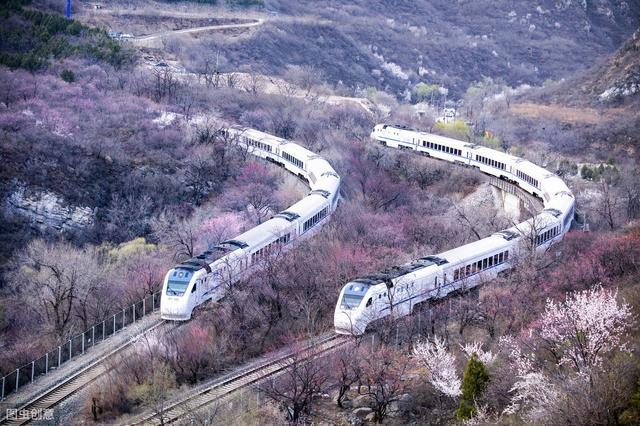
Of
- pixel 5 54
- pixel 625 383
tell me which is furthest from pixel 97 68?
pixel 625 383

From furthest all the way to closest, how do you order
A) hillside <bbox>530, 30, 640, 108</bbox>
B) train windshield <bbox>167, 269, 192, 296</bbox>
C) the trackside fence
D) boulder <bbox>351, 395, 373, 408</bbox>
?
hillside <bbox>530, 30, 640, 108</bbox>, train windshield <bbox>167, 269, 192, 296</bbox>, the trackside fence, boulder <bbox>351, 395, 373, 408</bbox>

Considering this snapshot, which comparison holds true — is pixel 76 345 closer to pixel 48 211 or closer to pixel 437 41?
pixel 48 211

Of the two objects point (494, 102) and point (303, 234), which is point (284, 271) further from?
point (494, 102)

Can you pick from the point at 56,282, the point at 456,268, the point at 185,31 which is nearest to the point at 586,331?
the point at 456,268

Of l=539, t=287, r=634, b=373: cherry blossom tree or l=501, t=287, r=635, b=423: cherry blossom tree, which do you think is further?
l=539, t=287, r=634, b=373: cherry blossom tree

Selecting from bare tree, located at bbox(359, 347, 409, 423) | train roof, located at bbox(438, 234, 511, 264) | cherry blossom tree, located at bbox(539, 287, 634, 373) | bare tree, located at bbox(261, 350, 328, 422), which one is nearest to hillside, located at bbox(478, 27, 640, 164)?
train roof, located at bbox(438, 234, 511, 264)

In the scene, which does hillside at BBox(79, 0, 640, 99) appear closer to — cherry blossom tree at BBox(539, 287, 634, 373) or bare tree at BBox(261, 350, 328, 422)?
bare tree at BBox(261, 350, 328, 422)
